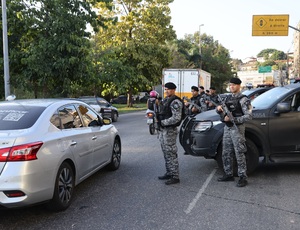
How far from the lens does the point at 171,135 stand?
592 centimetres

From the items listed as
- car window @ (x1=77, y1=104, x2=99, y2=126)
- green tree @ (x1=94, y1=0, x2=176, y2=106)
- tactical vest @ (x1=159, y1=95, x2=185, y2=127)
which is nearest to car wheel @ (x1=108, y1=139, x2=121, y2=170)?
car window @ (x1=77, y1=104, x2=99, y2=126)

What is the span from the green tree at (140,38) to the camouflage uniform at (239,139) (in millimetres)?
25357

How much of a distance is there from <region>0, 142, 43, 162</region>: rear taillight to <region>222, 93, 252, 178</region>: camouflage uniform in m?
3.25

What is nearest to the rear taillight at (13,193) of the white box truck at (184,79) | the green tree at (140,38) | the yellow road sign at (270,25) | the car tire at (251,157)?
the car tire at (251,157)

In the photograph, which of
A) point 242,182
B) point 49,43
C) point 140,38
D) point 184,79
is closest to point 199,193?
point 242,182

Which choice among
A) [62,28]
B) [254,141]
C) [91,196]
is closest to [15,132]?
[91,196]

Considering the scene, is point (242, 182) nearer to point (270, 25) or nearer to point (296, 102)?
point (296, 102)

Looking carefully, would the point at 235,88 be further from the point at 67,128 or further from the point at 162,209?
the point at 67,128

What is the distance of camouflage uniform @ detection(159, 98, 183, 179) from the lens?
579 centimetres

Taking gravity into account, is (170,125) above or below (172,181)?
above

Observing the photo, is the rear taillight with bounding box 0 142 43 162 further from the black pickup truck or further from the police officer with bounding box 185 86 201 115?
the police officer with bounding box 185 86 201 115

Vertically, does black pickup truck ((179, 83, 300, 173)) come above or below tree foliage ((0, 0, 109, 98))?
below

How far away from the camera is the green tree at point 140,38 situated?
32.1 metres

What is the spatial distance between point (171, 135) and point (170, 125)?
0.20 m
